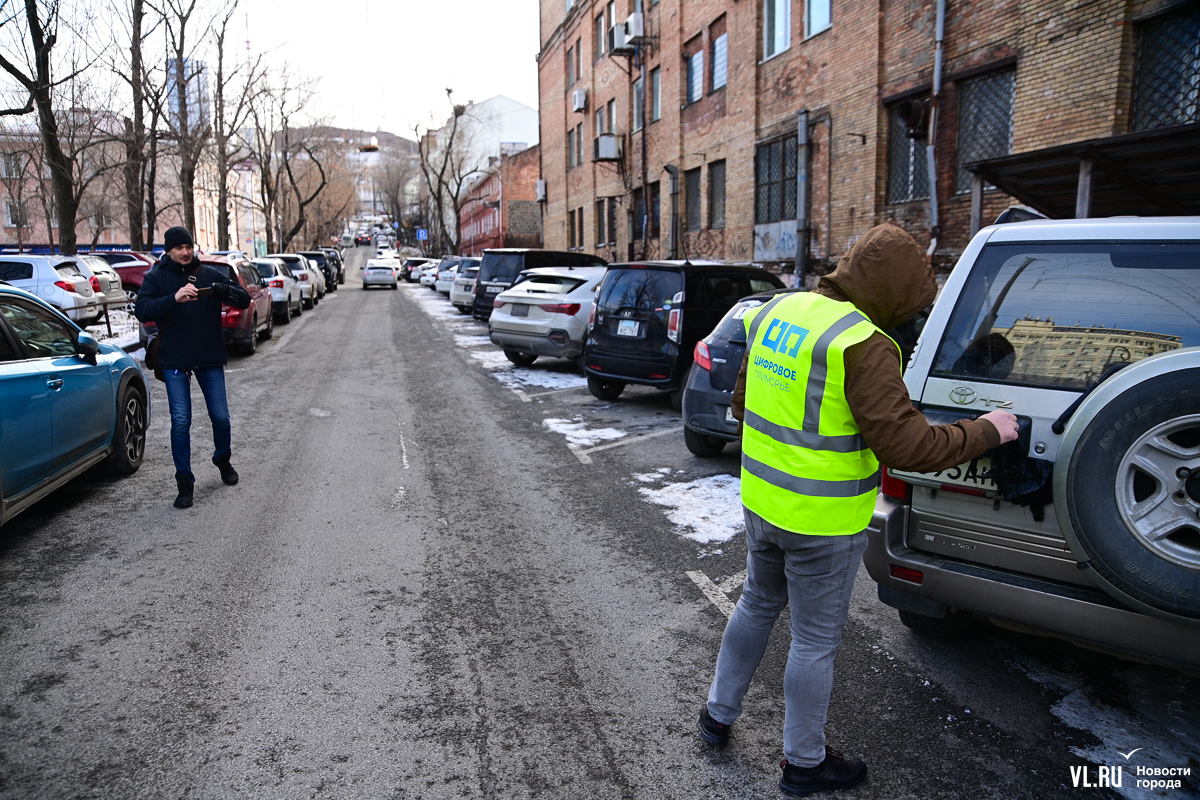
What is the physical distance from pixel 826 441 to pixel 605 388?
26.7 feet

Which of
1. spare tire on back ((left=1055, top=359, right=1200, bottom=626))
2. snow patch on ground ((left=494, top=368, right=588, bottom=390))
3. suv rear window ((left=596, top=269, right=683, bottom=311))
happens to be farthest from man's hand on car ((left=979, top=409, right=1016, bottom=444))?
snow patch on ground ((left=494, top=368, right=588, bottom=390))

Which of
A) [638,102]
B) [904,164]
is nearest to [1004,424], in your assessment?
[904,164]

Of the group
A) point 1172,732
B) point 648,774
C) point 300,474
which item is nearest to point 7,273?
point 300,474

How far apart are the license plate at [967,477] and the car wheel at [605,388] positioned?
24.5 feet

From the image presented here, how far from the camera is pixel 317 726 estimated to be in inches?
124

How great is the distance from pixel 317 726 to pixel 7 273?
16.5m

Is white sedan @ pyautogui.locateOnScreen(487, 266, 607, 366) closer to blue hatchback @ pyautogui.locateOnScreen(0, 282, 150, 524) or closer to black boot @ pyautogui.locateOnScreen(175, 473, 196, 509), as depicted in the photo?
blue hatchback @ pyautogui.locateOnScreen(0, 282, 150, 524)

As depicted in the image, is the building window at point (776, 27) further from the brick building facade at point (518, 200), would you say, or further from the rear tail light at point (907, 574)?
the brick building facade at point (518, 200)

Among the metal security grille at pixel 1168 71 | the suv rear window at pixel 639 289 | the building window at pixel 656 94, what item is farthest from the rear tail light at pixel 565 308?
the building window at pixel 656 94

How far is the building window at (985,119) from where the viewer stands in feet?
40.9

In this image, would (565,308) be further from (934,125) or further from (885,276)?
(885,276)

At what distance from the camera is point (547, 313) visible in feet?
41.9

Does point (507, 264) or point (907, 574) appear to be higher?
point (507, 264)

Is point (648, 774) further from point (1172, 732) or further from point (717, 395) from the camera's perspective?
point (717, 395)
